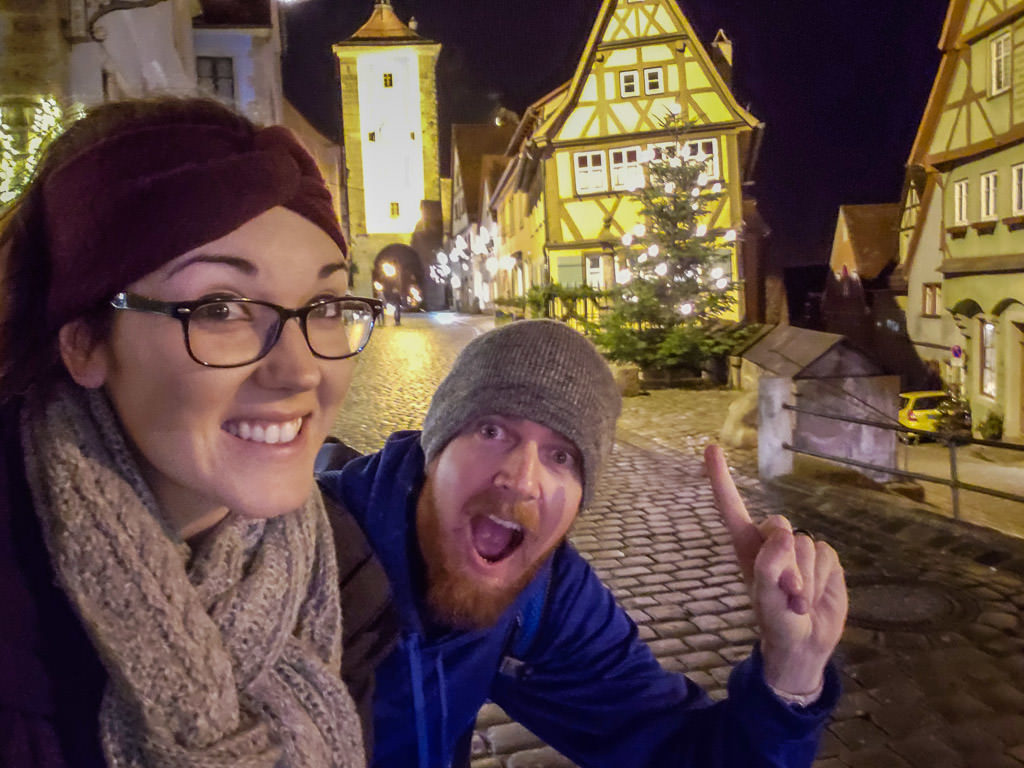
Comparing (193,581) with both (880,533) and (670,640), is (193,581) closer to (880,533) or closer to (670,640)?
(670,640)

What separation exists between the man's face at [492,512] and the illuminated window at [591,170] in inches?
857

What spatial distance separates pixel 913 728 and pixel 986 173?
59.4 ft

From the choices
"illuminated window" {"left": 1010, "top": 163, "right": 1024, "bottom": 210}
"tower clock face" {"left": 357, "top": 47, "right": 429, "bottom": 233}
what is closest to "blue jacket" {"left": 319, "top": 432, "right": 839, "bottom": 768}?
"illuminated window" {"left": 1010, "top": 163, "right": 1024, "bottom": 210}

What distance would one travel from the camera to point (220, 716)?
47.2 inches

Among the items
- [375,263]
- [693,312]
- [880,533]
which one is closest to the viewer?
[880,533]

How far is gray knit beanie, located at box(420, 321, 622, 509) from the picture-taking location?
1995 mm

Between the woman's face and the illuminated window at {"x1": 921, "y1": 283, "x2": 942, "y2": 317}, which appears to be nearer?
the woman's face

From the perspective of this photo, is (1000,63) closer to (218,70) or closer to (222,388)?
(218,70)

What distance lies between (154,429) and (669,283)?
14.2m

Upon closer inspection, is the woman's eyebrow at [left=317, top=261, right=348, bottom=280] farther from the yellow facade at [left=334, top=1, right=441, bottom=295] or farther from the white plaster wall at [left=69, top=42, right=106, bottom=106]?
the yellow facade at [left=334, top=1, right=441, bottom=295]

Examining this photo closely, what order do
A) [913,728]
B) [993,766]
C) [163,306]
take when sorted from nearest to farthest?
[163,306] < [993,766] < [913,728]

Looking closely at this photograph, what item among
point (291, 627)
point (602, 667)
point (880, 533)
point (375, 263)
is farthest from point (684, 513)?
point (375, 263)

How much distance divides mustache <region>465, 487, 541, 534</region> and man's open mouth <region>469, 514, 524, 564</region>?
0.05ft

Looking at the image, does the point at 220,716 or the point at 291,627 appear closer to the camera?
the point at 220,716
